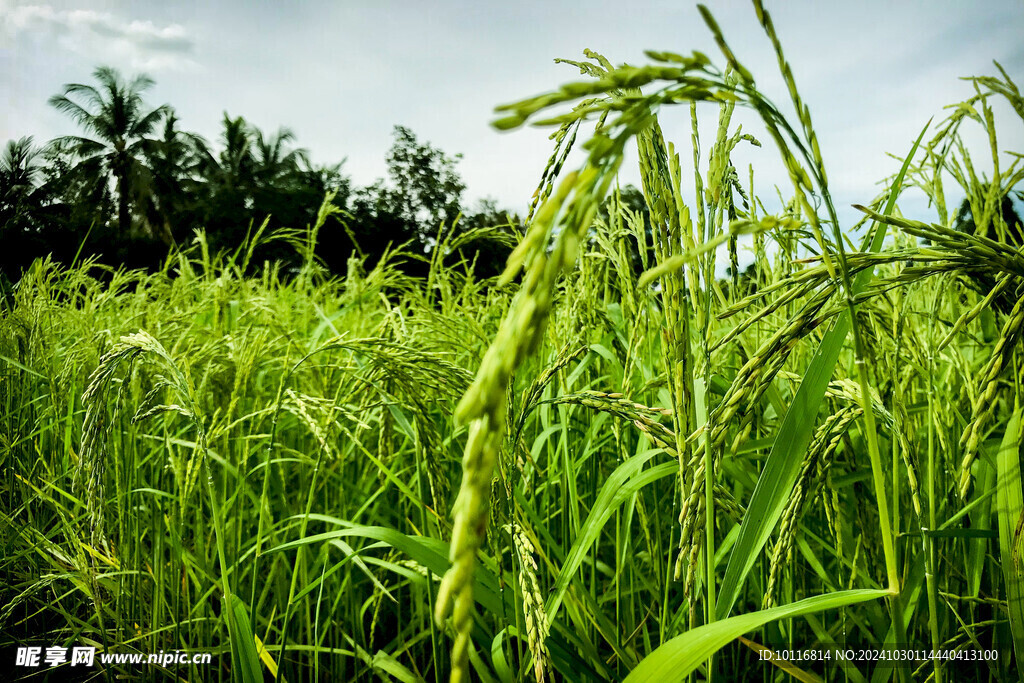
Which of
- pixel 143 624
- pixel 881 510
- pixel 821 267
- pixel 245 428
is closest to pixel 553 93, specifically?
pixel 821 267

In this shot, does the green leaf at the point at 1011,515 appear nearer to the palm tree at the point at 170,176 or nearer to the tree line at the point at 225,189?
the tree line at the point at 225,189

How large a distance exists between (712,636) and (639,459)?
47 centimetres

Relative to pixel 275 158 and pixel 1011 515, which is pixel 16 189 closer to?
pixel 1011 515

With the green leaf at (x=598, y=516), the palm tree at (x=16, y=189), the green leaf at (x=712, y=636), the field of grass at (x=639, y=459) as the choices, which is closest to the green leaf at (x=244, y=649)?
the field of grass at (x=639, y=459)

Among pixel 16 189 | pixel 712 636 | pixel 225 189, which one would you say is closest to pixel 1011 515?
pixel 712 636

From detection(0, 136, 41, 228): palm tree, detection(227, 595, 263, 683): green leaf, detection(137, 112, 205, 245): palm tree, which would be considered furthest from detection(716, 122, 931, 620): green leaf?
detection(137, 112, 205, 245): palm tree

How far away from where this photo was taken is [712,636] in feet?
1.99

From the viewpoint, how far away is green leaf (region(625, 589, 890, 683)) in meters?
0.59

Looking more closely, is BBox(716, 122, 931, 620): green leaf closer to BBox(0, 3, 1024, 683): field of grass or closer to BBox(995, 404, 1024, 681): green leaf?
BBox(0, 3, 1024, 683): field of grass

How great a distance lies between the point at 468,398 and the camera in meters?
0.27

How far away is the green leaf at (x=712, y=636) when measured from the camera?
1.95ft

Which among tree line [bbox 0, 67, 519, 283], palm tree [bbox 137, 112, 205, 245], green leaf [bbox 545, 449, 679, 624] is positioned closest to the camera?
green leaf [bbox 545, 449, 679, 624]

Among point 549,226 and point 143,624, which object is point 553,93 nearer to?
point 549,226

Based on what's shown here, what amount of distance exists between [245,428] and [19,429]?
75 cm
